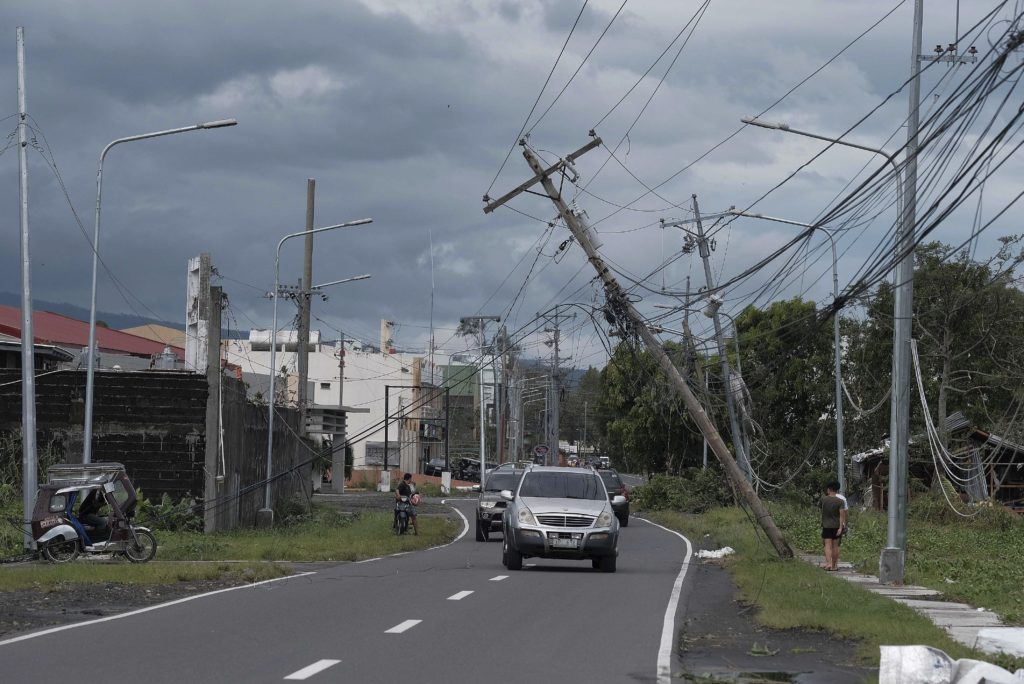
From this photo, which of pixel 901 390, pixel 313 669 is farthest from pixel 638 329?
pixel 313 669

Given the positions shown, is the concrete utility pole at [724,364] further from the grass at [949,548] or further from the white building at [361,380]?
the white building at [361,380]

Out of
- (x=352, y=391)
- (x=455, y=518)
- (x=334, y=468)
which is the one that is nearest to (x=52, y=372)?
(x=455, y=518)

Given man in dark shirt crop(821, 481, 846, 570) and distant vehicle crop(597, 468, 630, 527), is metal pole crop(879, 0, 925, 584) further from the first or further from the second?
distant vehicle crop(597, 468, 630, 527)

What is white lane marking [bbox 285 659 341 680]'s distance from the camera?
9852 millimetres

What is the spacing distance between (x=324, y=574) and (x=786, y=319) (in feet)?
123

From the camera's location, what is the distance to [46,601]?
52.2 ft

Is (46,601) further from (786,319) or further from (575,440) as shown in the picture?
(575,440)

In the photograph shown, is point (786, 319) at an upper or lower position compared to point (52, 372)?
upper

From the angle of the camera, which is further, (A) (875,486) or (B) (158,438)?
(A) (875,486)

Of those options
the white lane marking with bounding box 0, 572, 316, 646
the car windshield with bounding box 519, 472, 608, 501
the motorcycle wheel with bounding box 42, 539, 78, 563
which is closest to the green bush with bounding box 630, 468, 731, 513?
the car windshield with bounding box 519, 472, 608, 501

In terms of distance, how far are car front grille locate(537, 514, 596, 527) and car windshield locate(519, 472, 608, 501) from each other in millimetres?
960

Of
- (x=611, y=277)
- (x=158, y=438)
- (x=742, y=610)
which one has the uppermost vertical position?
(x=611, y=277)

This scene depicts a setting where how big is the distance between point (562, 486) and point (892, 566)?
20.2ft

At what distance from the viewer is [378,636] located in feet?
41.1
